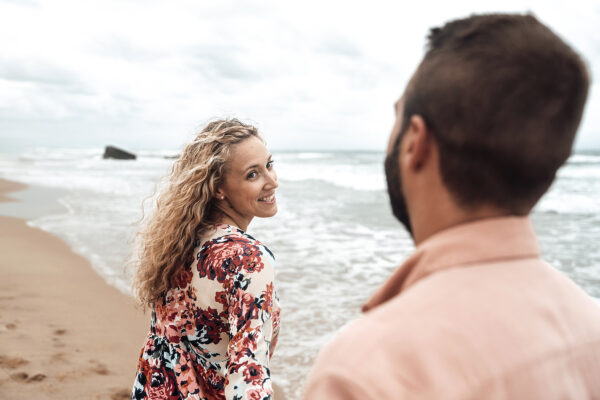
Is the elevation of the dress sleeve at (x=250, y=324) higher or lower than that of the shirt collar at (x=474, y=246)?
lower

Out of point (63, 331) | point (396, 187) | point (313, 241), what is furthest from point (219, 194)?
point (313, 241)

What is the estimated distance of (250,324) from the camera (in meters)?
2.13

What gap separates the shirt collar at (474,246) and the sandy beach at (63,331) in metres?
4.11

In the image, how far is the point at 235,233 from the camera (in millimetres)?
2379

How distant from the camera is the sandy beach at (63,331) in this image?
450cm

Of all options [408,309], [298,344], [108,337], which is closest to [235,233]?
[408,309]

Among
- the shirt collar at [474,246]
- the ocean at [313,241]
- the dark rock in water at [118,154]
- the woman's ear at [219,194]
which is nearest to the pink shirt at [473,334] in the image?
the shirt collar at [474,246]

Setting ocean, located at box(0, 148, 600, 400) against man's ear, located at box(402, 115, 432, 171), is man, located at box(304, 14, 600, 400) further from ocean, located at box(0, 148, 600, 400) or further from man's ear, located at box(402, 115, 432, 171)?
ocean, located at box(0, 148, 600, 400)

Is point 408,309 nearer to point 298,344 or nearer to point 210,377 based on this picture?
point 210,377

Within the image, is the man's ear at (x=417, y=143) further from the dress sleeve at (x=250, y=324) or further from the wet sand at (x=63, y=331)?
the wet sand at (x=63, y=331)

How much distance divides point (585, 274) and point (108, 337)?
6663mm

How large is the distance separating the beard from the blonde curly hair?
1.45m

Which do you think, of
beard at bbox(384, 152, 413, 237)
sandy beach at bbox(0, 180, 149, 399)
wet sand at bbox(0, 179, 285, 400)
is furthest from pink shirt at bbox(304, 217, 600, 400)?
sandy beach at bbox(0, 180, 149, 399)

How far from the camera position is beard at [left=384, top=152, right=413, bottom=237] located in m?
1.08
